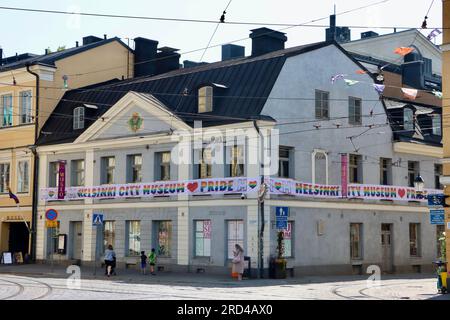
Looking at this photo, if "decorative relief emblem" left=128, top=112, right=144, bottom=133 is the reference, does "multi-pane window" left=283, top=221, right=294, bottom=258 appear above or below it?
below

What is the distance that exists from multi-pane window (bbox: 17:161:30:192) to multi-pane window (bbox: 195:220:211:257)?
507 inches

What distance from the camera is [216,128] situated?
33.9m

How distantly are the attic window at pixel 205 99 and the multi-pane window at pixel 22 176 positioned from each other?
41.0ft

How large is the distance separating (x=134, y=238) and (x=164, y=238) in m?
2.01

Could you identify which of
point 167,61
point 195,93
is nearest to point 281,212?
point 195,93

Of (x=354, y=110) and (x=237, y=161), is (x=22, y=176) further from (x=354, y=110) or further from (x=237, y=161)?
(x=354, y=110)

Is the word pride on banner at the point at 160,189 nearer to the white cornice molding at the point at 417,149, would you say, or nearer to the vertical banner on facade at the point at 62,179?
the vertical banner on facade at the point at 62,179

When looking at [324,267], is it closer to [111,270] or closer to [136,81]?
[111,270]

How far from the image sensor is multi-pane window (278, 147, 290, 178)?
3388cm

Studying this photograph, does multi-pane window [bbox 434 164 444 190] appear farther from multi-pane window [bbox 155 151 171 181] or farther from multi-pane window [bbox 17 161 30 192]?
multi-pane window [bbox 17 161 30 192]

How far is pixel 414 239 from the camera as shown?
4097 centimetres

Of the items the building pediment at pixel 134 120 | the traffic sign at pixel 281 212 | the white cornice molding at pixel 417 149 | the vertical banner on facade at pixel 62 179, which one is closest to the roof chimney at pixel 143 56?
the building pediment at pixel 134 120

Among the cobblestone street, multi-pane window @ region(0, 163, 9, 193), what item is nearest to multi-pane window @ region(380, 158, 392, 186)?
the cobblestone street
